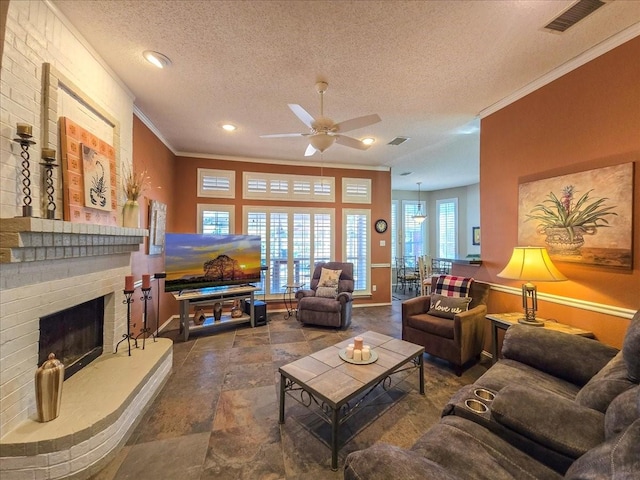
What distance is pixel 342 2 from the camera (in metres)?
1.72

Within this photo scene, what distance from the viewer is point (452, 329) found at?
277 cm

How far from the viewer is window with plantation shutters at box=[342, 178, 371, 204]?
5.44m

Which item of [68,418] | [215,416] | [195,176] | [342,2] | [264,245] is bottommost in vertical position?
[215,416]

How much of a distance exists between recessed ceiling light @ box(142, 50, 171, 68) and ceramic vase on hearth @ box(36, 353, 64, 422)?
95.1 inches

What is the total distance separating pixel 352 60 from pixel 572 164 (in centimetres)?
215

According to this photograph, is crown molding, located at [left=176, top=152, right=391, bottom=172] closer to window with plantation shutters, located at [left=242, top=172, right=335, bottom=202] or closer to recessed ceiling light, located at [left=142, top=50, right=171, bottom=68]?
window with plantation shutters, located at [left=242, top=172, right=335, bottom=202]

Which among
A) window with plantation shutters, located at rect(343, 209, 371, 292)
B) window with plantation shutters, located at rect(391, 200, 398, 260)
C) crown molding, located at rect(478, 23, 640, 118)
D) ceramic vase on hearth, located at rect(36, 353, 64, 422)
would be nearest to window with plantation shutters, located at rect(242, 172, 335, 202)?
window with plantation shutters, located at rect(343, 209, 371, 292)

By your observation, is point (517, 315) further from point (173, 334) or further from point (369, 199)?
point (173, 334)

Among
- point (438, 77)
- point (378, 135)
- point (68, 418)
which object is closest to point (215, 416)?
point (68, 418)

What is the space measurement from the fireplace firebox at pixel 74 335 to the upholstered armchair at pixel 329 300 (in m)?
2.56

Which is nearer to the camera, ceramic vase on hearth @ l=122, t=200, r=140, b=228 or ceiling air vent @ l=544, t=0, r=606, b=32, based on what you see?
ceiling air vent @ l=544, t=0, r=606, b=32

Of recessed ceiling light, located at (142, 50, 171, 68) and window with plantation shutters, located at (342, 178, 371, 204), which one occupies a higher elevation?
recessed ceiling light, located at (142, 50, 171, 68)

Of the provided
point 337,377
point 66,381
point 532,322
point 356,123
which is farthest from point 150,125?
point 532,322

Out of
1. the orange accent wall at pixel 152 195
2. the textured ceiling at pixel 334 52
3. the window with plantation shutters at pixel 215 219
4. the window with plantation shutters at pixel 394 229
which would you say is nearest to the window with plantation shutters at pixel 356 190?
the textured ceiling at pixel 334 52
